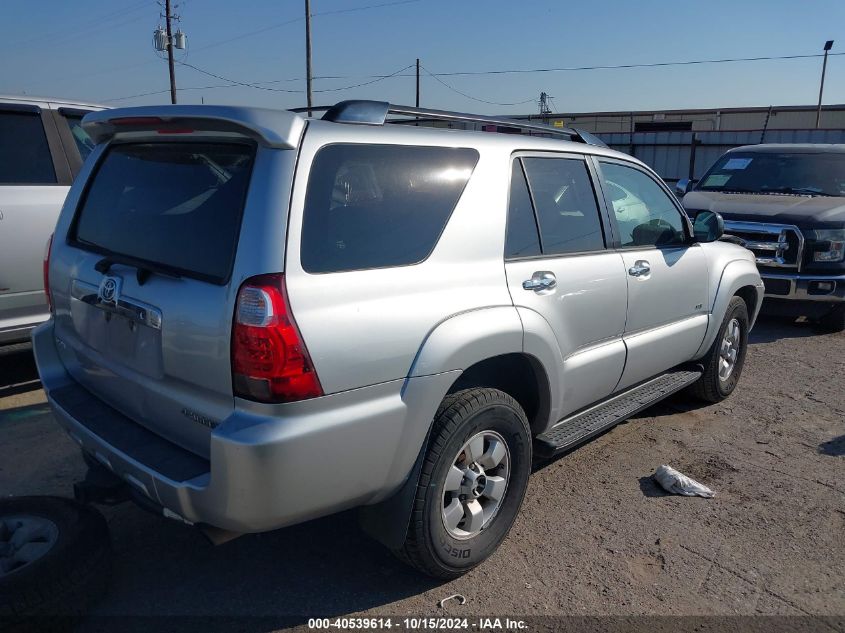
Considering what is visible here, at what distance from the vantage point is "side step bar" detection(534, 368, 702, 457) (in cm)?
343

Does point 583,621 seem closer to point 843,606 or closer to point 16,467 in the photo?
point 843,606

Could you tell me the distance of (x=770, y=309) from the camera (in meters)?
7.68

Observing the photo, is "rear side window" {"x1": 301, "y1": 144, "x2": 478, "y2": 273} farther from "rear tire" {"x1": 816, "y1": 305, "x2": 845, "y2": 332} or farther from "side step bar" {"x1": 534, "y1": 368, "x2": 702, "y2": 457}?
"rear tire" {"x1": 816, "y1": 305, "x2": 845, "y2": 332}

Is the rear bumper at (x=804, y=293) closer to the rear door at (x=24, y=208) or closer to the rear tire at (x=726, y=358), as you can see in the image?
the rear tire at (x=726, y=358)

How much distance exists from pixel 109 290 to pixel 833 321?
24.6 ft

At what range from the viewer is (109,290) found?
9.00ft

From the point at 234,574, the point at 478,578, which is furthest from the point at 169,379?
the point at 478,578

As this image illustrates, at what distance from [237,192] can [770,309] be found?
22.5 feet

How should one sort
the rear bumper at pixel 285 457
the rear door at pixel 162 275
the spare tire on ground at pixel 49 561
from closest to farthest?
the rear bumper at pixel 285 457, the rear door at pixel 162 275, the spare tire on ground at pixel 49 561

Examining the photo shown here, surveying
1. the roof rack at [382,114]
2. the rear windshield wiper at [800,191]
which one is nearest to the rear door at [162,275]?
the roof rack at [382,114]

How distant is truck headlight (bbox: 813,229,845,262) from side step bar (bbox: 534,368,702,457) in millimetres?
3582

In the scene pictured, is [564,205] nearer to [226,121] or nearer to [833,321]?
[226,121]

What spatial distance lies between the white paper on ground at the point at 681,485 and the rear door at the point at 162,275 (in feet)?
8.55

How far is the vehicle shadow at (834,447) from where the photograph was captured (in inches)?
176
